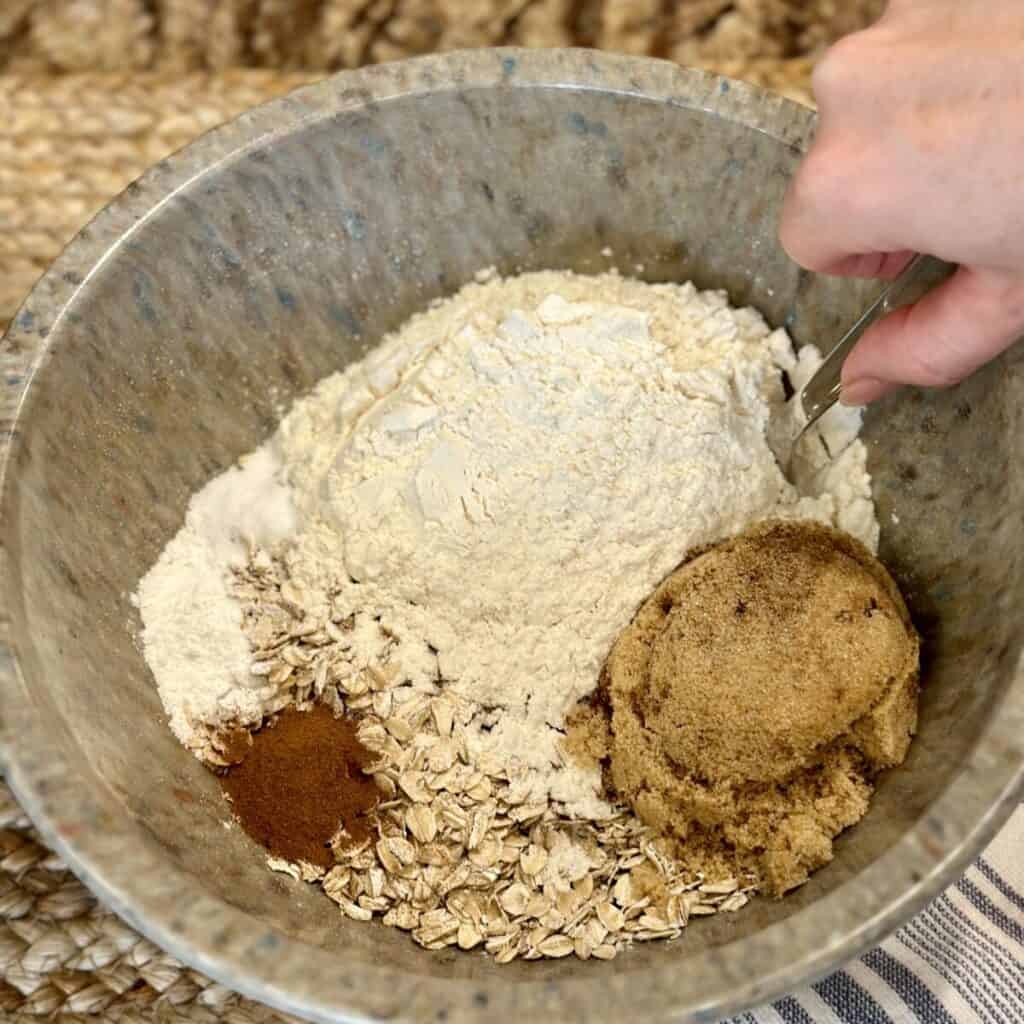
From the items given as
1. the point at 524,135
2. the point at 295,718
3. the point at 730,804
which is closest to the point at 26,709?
the point at 295,718

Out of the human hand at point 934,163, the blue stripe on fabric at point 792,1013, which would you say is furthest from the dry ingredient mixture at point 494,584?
the human hand at point 934,163

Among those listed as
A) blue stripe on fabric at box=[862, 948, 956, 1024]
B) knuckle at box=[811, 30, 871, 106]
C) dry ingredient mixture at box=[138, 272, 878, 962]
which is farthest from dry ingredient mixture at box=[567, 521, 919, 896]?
knuckle at box=[811, 30, 871, 106]

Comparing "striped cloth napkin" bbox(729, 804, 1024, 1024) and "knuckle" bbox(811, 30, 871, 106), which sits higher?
"knuckle" bbox(811, 30, 871, 106)

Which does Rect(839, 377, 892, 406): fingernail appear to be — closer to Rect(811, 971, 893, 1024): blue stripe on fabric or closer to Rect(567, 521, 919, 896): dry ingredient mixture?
Rect(567, 521, 919, 896): dry ingredient mixture

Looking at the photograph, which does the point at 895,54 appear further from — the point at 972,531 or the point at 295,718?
the point at 295,718

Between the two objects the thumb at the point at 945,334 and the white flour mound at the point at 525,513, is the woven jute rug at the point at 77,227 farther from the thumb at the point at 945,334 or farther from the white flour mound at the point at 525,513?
the thumb at the point at 945,334
